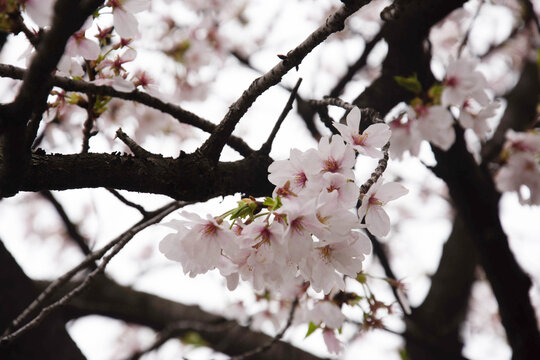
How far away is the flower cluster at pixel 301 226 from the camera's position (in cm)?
77

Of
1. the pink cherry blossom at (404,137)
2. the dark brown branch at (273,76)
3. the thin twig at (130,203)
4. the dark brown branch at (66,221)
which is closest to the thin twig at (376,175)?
the dark brown branch at (273,76)

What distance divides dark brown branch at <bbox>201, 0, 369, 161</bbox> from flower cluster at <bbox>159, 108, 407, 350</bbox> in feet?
0.52

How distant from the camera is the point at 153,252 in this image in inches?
228

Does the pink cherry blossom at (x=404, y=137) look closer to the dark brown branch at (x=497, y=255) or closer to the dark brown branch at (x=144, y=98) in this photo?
the dark brown branch at (x=497, y=255)

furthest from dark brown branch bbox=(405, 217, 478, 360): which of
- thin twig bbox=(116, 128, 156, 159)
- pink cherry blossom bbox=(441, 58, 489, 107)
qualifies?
thin twig bbox=(116, 128, 156, 159)

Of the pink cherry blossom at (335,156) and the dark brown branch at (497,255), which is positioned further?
the dark brown branch at (497,255)

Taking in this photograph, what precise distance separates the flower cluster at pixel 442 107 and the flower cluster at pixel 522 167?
368 mm

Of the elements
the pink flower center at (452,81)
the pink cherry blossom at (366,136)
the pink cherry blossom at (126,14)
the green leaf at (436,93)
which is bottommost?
the pink cherry blossom at (366,136)

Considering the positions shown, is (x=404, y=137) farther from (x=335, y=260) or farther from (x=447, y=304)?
(x=447, y=304)

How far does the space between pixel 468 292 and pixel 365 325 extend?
1.49m

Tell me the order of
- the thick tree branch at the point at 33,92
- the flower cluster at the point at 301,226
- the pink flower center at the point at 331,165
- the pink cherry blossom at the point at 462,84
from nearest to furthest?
the thick tree branch at the point at 33,92 < the flower cluster at the point at 301,226 < the pink flower center at the point at 331,165 < the pink cherry blossom at the point at 462,84

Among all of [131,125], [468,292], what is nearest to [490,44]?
[468,292]

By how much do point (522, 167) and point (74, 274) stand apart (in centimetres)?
186

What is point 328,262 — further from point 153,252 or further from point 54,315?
point 153,252
